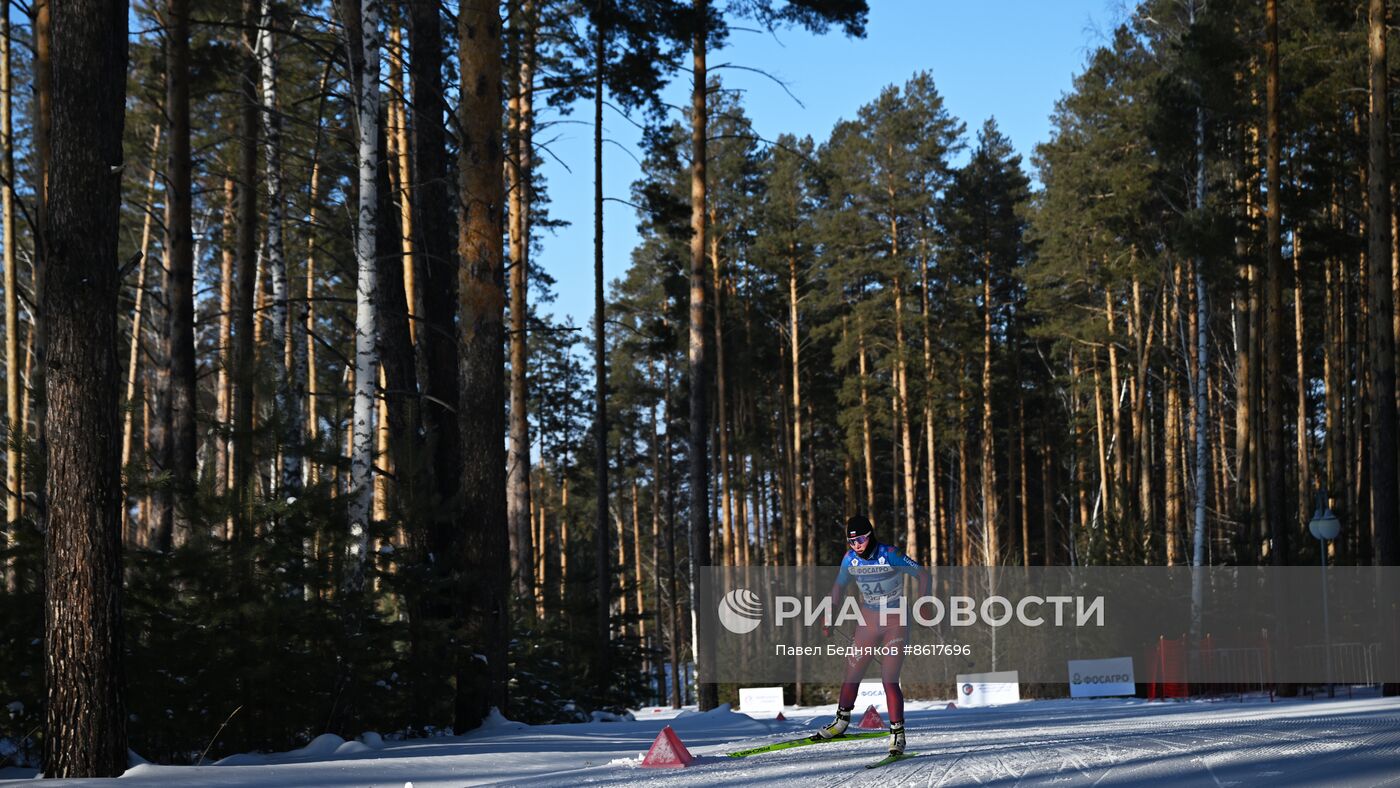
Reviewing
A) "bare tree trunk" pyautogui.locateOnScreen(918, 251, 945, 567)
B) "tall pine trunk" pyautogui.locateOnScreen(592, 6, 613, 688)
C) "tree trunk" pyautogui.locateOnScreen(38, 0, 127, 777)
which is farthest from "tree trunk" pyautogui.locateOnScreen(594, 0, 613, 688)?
"bare tree trunk" pyautogui.locateOnScreen(918, 251, 945, 567)

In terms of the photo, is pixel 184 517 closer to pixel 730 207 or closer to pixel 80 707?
pixel 80 707

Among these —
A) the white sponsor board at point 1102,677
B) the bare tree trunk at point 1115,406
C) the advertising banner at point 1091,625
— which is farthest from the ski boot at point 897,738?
the bare tree trunk at point 1115,406

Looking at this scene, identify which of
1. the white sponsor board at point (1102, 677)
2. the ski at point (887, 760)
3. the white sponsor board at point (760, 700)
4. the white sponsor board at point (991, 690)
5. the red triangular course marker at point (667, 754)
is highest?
the red triangular course marker at point (667, 754)

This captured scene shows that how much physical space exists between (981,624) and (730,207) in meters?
16.1

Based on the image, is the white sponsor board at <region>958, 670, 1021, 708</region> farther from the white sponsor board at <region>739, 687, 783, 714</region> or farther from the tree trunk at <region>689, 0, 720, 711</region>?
the tree trunk at <region>689, 0, 720, 711</region>

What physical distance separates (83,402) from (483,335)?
15.9 feet

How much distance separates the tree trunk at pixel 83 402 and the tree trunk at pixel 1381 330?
58.8ft

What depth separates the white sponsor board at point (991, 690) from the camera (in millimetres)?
27516

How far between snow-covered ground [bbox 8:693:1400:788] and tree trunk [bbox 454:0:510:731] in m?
1.19

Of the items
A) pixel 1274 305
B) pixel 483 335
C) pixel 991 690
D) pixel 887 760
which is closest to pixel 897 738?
pixel 887 760

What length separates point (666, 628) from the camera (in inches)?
2852

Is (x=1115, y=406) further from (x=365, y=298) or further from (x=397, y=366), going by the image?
(x=365, y=298)

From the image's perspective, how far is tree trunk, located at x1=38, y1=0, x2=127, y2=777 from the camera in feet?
26.0

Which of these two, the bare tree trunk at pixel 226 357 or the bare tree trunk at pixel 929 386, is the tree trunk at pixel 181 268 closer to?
the bare tree trunk at pixel 226 357
